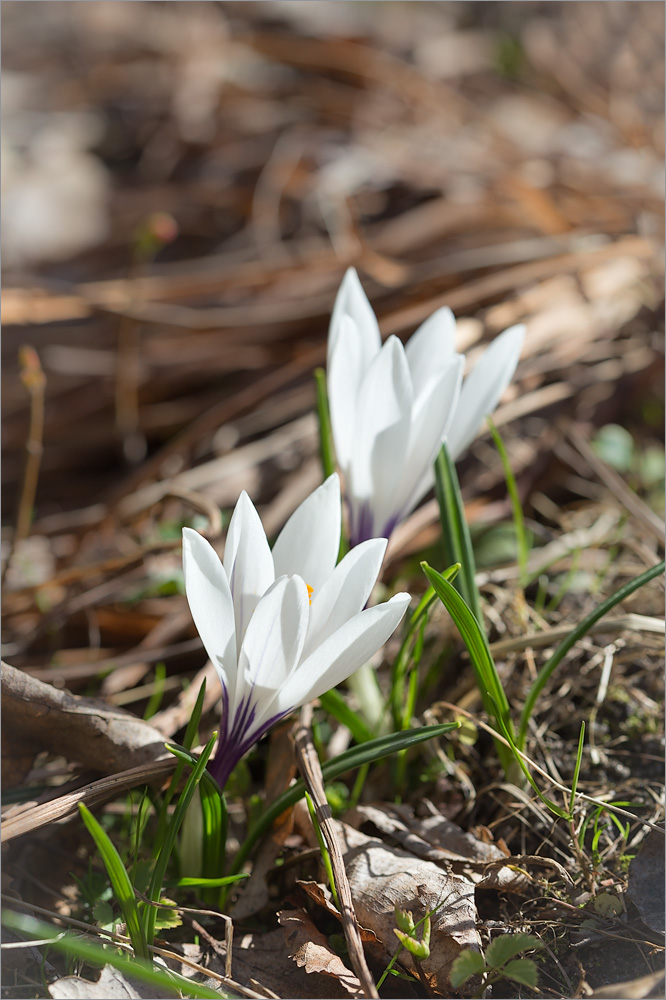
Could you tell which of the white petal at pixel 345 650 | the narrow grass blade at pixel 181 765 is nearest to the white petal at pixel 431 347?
the white petal at pixel 345 650

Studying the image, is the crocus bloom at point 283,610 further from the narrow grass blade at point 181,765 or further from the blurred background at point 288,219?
the blurred background at point 288,219

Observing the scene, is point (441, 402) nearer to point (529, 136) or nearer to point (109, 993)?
point (109, 993)

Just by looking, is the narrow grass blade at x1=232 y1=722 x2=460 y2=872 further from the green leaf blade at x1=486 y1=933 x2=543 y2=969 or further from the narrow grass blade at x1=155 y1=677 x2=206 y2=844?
the green leaf blade at x1=486 y1=933 x2=543 y2=969

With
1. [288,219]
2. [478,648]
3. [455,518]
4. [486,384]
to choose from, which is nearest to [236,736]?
[478,648]

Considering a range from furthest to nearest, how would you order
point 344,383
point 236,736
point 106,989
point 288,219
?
point 288,219 → point 344,383 → point 236,736 → point 106,989

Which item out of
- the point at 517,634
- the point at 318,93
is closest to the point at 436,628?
the point at 517,634

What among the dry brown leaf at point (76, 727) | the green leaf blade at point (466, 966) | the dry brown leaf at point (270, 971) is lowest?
the dry brown leaf at point (270, 971)

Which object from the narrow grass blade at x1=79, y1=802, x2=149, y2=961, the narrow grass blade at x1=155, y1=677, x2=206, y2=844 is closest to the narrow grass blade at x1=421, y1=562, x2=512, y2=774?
the narrow grass blade at x1=155, y1=677, x2=206, y2=844

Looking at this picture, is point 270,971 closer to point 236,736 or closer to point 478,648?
point 236,736
